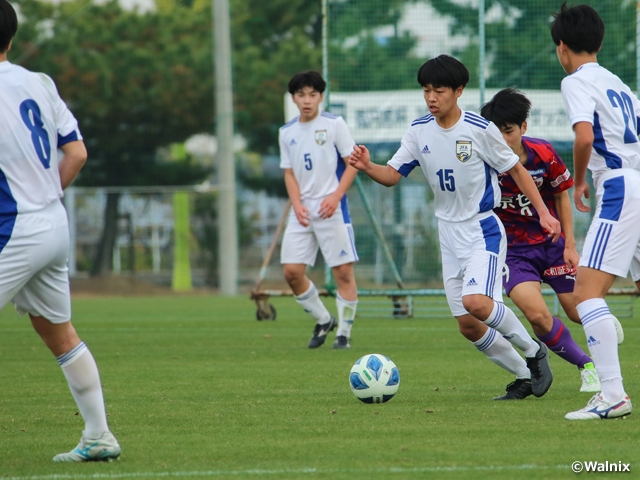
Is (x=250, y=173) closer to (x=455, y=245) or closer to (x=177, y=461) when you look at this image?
(x=455, y=245)

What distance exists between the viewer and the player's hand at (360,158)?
636cm

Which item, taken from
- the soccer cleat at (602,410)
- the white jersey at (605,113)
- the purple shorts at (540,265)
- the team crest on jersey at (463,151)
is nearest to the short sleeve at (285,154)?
the purple shorts at (540,265)

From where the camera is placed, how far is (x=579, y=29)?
552 centimetres

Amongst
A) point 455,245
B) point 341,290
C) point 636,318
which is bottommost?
point 636,318

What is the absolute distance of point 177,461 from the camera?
4668mm

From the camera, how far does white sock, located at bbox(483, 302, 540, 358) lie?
20.7ft

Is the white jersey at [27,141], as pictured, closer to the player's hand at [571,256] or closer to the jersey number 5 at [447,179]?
the jersey number 5 at [447,179]

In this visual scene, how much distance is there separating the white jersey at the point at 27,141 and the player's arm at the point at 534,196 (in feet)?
9.32

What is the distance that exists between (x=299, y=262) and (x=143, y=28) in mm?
17421

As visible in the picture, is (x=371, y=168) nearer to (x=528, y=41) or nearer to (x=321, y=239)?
(x=321, y=239)

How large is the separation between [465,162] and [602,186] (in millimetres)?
1102

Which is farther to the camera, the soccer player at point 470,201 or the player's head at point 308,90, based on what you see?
the player's head at point 308,90

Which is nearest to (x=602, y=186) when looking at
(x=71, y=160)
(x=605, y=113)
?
(x=605, y=113)

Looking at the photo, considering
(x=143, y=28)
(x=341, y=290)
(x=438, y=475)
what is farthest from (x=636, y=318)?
(x=143, y=28)
